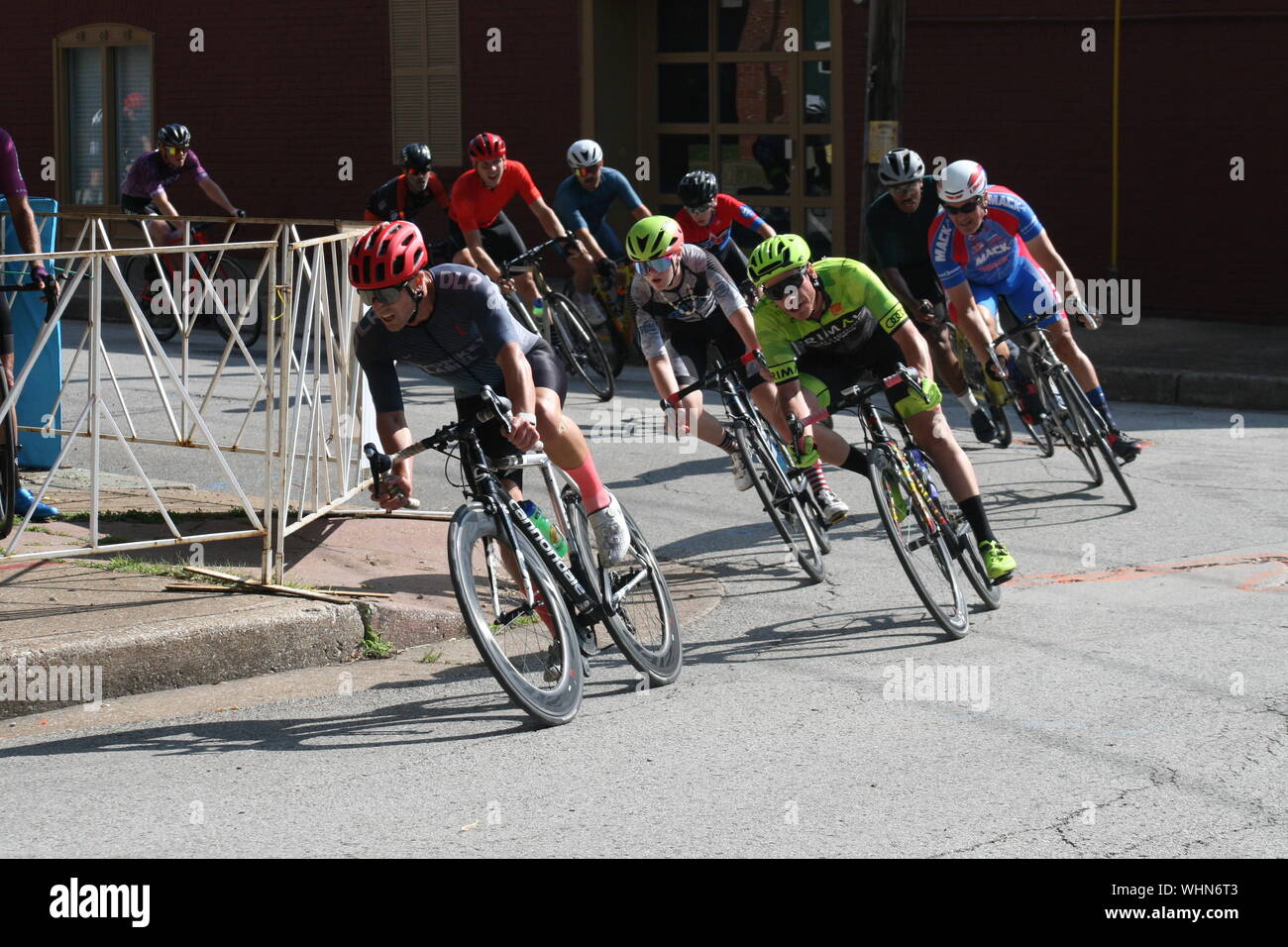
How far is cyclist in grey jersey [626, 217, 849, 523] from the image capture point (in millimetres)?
8336

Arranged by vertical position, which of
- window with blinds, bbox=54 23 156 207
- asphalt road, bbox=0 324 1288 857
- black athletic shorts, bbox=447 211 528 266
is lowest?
asphalt road, bbox=0 324 1288 857

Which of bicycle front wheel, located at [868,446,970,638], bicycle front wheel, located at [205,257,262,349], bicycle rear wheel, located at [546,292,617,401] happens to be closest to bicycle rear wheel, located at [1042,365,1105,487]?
bicycle front wheel, located at [868,446,970,638]

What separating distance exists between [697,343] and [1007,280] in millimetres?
1866

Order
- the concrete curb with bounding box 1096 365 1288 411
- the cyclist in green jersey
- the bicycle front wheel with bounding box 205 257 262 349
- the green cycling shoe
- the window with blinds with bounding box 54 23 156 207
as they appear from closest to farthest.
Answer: the green cycling shoe < the cyclist in green jersey < the concrete curb with bounding box 1096 365 1288 411 < the bicycle front wheel with bounding box 205 257 262 349 < the window with blinds with bounding box 54 23 156 207

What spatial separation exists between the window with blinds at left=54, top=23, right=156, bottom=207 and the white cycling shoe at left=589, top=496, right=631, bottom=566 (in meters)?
18.5

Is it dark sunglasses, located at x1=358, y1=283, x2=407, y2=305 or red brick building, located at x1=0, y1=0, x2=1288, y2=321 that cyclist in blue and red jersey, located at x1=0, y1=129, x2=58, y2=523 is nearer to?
dark sunglasses, located at x1=358, y1=283, x2=407, y2=305

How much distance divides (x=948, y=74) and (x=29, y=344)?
423 inches

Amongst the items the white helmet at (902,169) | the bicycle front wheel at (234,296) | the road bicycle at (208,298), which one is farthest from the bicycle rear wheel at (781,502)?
the bicycle front wheel at (234,296)

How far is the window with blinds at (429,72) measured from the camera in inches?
818

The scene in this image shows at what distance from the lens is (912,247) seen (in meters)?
10.5

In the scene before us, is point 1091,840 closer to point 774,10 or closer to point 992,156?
point 992,156

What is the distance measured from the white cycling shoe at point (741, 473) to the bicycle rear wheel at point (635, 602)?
1.80m

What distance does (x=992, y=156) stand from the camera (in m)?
17.2

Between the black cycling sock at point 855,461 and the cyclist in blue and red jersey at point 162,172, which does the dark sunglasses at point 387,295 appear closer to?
the black cycling sock at point 855,461
